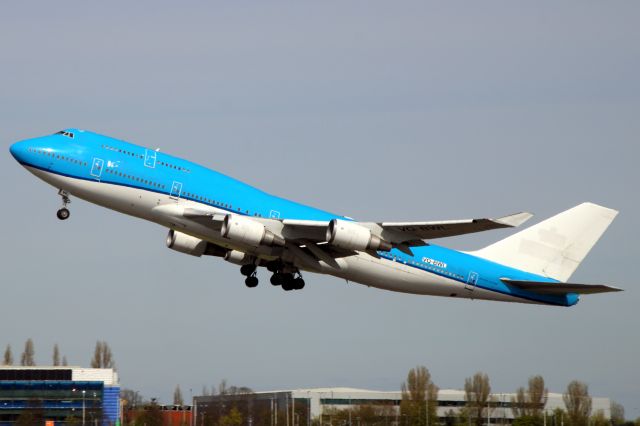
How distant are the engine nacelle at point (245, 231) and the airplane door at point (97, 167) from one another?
587 cm

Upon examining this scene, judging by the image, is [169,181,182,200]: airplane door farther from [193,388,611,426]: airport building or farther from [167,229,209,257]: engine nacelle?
[193,388,611,426]: airport building

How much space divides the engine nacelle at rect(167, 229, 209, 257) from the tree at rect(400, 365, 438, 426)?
18170mm

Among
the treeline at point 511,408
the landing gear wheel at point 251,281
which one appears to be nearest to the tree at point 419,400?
the treeline at point 511,408

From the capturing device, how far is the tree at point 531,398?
2520 inches

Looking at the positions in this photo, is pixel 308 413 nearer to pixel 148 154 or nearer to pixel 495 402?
pixel 495 402

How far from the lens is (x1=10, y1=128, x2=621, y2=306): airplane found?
153ft

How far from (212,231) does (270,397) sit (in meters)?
24.9

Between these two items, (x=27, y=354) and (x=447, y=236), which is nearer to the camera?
(x=447, y=236)

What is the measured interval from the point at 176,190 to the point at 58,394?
139ft

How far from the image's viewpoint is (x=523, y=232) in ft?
186

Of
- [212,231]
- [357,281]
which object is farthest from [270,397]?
[212,231]

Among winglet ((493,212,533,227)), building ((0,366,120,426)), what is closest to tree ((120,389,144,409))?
building ((0,366,120,426))

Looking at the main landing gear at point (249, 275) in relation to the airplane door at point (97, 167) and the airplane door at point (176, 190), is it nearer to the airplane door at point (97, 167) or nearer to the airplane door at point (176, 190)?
the airplane door at point (176, 190)

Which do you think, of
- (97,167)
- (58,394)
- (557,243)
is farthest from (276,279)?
(58,394)
